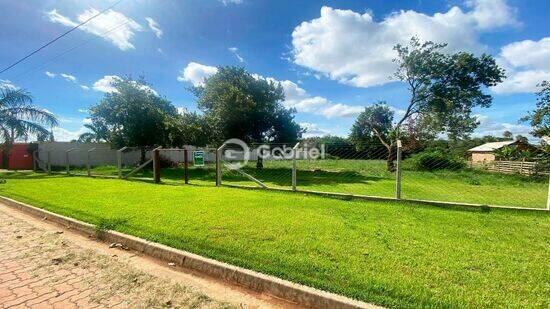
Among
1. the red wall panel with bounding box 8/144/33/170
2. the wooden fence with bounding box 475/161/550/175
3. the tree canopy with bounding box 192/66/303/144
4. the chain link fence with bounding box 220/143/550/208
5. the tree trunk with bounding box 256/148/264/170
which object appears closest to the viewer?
the chain link fence with bounding box 220/143/550/208

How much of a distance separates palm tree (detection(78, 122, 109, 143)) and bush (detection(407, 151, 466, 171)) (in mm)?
23466

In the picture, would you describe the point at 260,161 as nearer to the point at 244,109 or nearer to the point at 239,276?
the point at 244,109

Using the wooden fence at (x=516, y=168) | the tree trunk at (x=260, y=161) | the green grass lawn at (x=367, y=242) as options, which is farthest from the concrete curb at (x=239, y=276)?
the wooden fence at (x=516, y=168)

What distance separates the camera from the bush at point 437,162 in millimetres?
11770

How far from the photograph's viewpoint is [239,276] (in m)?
3.40

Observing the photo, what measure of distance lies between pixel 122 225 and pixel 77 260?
1.23 meters

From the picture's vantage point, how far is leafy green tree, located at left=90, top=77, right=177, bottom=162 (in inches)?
877

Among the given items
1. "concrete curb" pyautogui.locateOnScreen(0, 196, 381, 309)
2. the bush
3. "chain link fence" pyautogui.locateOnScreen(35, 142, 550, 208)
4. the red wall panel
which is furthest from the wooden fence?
the red wall panel

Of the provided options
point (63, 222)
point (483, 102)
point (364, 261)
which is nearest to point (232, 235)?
point (364, 261)

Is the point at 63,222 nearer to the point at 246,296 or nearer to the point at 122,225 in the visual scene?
the point at 122,225

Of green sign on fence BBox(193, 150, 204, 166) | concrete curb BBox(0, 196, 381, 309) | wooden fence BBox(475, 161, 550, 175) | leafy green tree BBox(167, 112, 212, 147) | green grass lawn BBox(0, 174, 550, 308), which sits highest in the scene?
leafy green tree BBox(167, 112, 212, 147)

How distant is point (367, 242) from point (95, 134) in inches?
A: 1204

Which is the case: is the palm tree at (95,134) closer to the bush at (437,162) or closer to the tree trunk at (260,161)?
the tree trunk at (260,161)

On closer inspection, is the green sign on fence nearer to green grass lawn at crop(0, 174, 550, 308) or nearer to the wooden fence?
green grass lawn at crop(0, 174, 550, 308)
